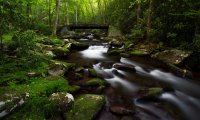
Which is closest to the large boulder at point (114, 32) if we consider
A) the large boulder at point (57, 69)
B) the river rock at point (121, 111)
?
the large boulder at point (57, 69)

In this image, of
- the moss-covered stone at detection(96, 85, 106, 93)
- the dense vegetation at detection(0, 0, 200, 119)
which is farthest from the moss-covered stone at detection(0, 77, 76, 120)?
the moss-covered stone at detection(96, 85, 106, 93)

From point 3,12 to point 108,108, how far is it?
17.0ft

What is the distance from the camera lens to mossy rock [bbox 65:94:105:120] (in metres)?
6.08

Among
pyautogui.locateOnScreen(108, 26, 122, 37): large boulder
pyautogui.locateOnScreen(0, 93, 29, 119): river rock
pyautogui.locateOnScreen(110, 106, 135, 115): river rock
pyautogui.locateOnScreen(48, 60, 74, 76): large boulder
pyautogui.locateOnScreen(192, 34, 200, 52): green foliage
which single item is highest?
pyautogui.locateOnScreen(108, 26, 122, 37): large boulder

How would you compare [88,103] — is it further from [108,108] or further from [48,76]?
[48,76]

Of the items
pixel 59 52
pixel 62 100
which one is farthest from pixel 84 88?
pixel 59 52

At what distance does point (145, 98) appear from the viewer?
7715 millimetres

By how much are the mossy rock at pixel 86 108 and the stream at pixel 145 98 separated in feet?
0.88

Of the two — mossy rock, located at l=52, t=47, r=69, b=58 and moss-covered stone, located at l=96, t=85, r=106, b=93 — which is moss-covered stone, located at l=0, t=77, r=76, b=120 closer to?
moss-covered stone, located at l=96, t=85, r=106, b=93

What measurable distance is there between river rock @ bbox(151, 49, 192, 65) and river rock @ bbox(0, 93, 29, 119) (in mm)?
9179

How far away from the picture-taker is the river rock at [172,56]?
1220 centimetres

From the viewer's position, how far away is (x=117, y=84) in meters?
9.27

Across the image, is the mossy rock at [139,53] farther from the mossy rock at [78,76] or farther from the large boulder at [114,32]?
the large boulder at [114,32]

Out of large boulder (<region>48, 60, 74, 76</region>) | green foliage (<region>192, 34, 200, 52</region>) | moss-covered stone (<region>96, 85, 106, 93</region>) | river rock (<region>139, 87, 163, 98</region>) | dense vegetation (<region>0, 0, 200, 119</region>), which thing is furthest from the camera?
green foliage (<region>192, 34, 200, 52</region>)
